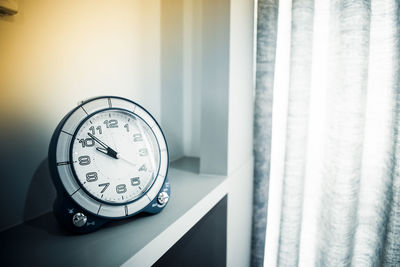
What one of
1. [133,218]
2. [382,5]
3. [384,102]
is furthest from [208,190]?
[382,5]

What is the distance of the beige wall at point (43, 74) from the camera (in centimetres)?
58

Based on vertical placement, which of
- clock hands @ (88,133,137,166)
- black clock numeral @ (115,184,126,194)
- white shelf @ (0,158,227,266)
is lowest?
white shelf @ (0,158,227,266)

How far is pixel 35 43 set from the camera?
0.62 metres

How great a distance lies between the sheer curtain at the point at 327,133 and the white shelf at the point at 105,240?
1.95ft

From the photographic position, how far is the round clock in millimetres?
517

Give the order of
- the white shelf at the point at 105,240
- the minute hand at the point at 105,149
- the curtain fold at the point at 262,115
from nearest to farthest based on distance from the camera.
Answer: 1. the white shelf at the point at 105,240
2. the minute hand at the point at 105,149
3. the curtain fold at the point at 262,115

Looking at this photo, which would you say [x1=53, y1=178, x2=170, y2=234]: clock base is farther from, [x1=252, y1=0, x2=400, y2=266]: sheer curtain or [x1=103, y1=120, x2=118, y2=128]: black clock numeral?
[x1=252, y1=0, x2=400, y2=266]: sheer curtain

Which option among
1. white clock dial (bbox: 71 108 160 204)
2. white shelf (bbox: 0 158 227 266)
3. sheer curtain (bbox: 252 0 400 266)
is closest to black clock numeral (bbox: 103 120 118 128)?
white clock dial (bbox: 71 108 160 204)

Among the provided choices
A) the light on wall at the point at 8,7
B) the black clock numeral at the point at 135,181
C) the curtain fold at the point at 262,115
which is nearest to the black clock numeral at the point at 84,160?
the black clock numeral at the point at 135,181

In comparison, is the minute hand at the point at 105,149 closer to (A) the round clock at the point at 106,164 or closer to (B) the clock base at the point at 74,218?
(A) the round clock at the point at 106,164

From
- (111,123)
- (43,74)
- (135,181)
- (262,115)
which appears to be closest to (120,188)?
(135,181)

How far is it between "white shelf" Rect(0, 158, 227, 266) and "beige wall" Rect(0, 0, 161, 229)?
0.09 m

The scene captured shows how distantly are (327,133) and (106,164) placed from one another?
34.8 inches

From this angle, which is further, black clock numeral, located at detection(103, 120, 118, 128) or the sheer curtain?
the sheer curtain
